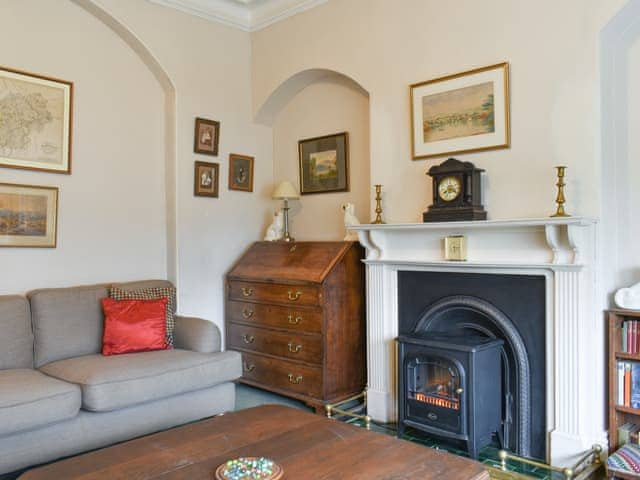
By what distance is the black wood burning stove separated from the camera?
9.23ft

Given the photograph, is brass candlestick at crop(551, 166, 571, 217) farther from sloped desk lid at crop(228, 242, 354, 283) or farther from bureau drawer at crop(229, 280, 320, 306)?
bureau drawer at crop(229, 280, 320, 306)

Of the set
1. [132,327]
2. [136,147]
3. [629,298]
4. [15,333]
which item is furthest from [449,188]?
[15,333]

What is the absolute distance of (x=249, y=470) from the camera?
167cm

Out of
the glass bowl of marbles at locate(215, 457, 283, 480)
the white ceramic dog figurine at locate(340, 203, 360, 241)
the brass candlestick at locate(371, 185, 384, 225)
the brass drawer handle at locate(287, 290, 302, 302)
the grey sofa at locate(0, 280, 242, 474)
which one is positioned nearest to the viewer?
the glass bowl of marbles at locate(215, 457, 283, 480)

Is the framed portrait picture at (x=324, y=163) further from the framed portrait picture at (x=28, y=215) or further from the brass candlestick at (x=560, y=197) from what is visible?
the framed portrait picture at (x=28, y=215)

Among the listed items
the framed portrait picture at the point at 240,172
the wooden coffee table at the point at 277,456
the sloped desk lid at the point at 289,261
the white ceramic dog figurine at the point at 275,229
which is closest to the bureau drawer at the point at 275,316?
the sloped desk lid at the point at 289,261

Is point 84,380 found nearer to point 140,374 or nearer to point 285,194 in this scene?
point 140,374

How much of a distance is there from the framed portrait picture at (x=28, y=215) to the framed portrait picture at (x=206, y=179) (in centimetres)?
101

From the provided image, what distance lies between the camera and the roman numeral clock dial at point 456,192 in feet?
10.0

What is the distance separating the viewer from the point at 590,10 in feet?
8.95

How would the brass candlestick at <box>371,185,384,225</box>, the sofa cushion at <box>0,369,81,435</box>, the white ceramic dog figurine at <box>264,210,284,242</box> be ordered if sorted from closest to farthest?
the sofa cushion at <box>0,369,81,435</box> → the brass candlestick at <box>371,185,384,225</box> → the white ceramic dog figurine at <box>264,210,284,242</box>

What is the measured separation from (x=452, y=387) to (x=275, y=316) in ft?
4.59

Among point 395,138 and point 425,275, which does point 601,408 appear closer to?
point 425,275

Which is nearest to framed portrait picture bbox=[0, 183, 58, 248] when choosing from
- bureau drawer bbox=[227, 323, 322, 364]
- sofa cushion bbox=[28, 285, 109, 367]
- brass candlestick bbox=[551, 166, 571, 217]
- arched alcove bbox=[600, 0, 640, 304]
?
sofa cushion bbox=[28, 285, 109, 367]
